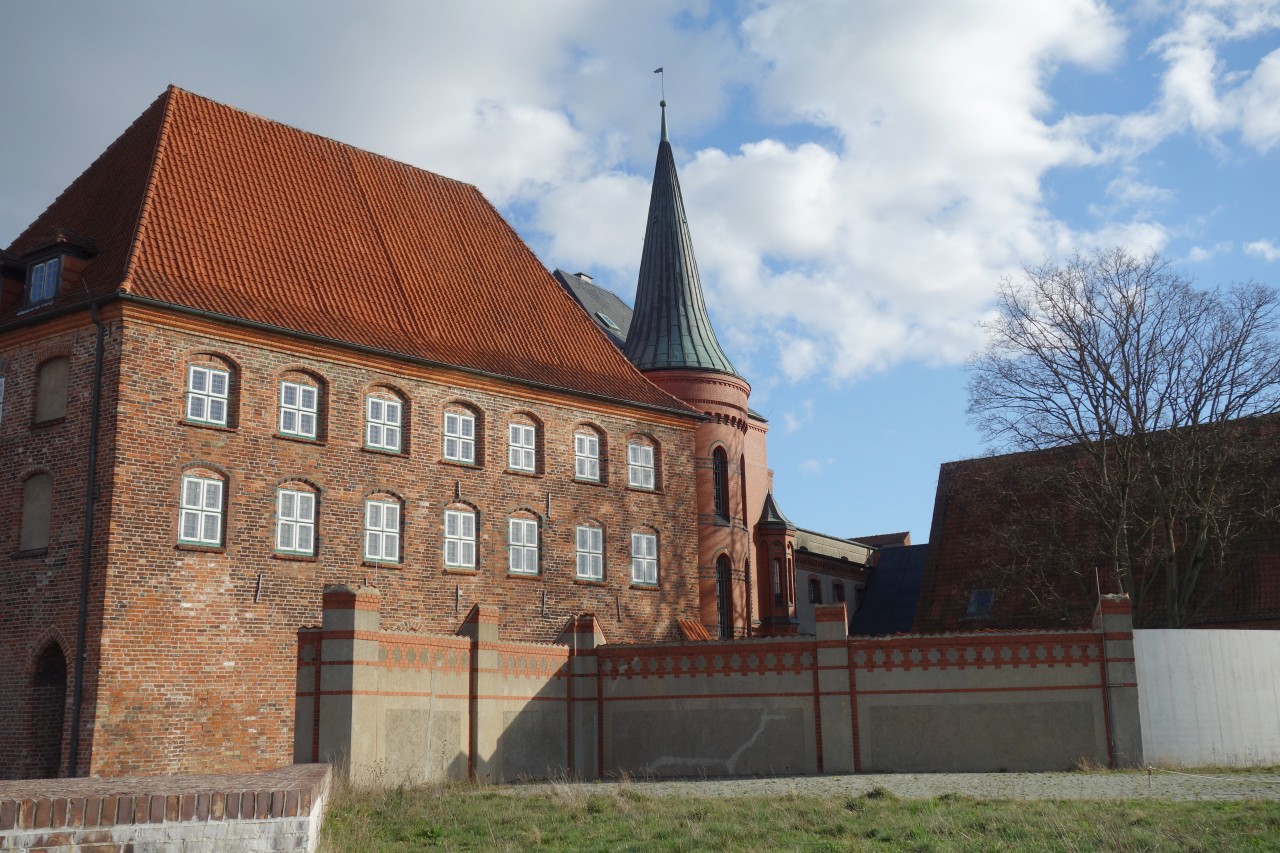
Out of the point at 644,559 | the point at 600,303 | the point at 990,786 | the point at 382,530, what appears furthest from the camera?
the point at 600,303

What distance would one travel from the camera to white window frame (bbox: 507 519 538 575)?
27047 millimetres

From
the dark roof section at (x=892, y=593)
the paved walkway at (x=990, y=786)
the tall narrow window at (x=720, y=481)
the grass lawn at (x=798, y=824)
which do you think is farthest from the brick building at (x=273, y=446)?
the dark roof section at (x=892, y=593)

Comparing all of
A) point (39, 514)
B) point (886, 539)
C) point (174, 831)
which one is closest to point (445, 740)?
point (39, 514)

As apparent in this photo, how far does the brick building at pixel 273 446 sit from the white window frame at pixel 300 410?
0.05 meters

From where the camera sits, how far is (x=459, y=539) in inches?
1033

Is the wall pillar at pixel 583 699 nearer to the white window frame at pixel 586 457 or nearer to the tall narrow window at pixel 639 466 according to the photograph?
the white window frame at pixel 586 457

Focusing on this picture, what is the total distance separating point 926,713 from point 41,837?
16.0 m

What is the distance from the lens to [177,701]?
21.6 m

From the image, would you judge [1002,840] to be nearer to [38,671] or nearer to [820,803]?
[820,803]

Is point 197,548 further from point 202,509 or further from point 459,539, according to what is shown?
point 459,539

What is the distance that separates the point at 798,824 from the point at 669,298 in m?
24.9

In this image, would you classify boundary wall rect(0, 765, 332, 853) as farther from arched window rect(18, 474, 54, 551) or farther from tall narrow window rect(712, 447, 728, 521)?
tall narrow window rect(712, 447, 728, 521)

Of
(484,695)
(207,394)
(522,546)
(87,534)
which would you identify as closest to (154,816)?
(484,695)

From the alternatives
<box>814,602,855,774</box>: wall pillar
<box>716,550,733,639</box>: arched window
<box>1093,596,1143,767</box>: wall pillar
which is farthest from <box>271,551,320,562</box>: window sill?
<box>1093,596,1143,767</box>: wall pillar
